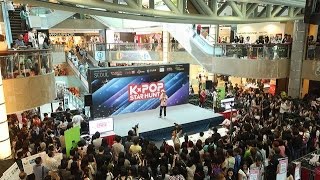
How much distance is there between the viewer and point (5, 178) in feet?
20.9

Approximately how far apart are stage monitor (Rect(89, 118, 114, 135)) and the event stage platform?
1258 millimetres

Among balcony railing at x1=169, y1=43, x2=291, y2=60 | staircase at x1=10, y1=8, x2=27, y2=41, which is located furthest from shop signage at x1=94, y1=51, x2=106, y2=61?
staircase at x1=10, y1=8, x2=27, y2=41

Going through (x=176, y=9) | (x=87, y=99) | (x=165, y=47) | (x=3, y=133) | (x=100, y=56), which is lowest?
(x=87, y=99)

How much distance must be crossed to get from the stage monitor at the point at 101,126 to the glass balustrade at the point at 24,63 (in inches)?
99.8

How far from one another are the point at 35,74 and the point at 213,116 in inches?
377

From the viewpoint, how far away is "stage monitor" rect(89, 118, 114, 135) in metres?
11.9

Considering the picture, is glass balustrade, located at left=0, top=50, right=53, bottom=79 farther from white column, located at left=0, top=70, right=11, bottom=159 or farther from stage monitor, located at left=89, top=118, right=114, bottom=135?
stage monitor, located at left=89, top=118, right=114, bottom=135

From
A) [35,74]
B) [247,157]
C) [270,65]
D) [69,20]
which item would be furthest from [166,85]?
[69,20]

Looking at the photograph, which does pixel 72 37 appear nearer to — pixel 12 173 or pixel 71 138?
pixel 71 138

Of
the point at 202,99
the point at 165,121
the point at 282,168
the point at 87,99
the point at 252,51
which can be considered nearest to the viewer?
the point at 282,168

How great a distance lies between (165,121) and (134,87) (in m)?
2.68

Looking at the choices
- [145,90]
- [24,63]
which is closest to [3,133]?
[24,63]

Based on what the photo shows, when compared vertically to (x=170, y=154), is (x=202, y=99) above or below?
below

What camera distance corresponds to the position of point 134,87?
1677 centimetres
